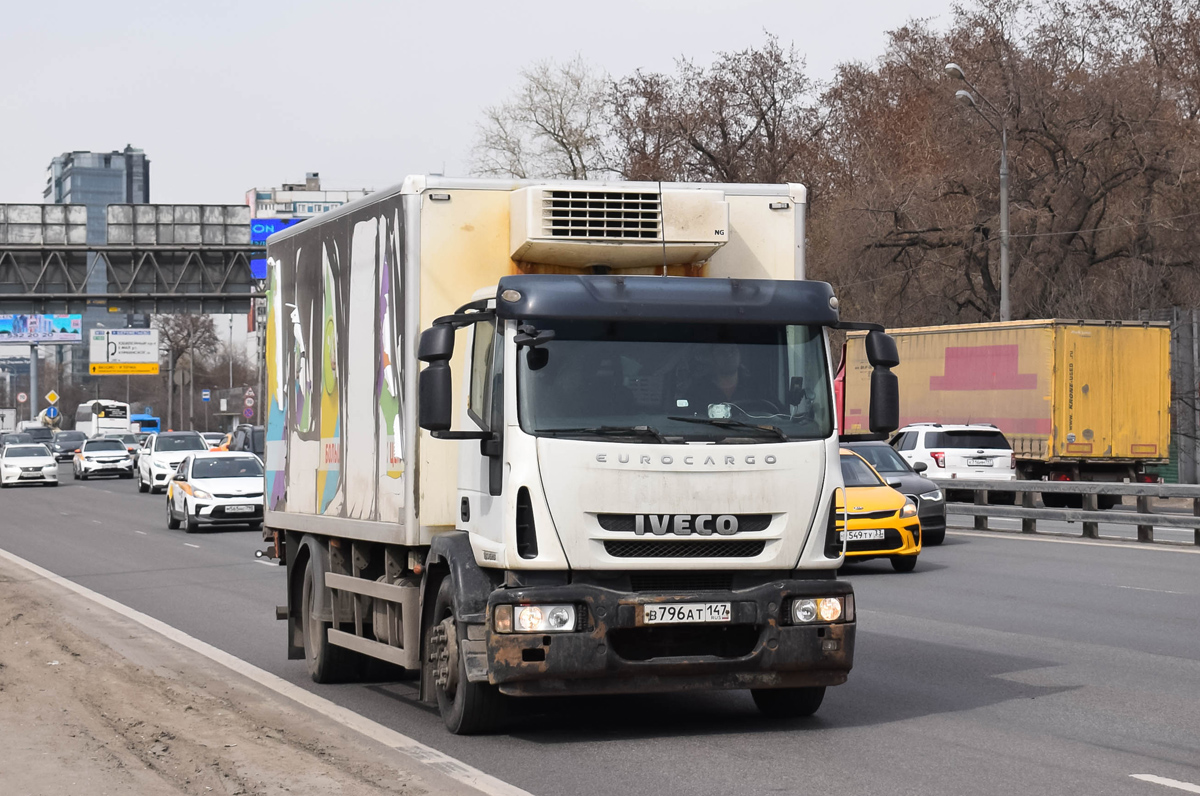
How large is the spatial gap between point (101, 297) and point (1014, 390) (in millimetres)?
34679

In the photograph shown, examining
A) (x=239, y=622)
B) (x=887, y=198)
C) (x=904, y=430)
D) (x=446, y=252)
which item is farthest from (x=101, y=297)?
(x=446, y=252)

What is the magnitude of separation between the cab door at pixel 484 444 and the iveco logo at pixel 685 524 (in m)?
0.71

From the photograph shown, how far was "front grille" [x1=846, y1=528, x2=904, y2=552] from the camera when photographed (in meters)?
20.1

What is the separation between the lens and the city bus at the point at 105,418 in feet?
347

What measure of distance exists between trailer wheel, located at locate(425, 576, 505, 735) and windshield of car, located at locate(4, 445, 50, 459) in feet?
158

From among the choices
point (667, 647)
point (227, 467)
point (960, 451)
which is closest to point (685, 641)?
point (667, 647)

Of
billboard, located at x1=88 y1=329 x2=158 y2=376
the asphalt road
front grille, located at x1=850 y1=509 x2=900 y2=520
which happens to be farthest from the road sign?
front grille, located at x1=850 y1=509 x2=900 y2=520

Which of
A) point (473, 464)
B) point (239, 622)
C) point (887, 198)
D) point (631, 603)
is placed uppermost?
point (887, 198)

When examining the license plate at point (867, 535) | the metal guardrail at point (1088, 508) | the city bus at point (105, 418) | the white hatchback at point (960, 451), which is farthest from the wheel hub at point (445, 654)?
the city bus at point (105, 418)

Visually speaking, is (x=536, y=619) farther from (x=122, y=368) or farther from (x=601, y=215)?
(x=122, y=368)

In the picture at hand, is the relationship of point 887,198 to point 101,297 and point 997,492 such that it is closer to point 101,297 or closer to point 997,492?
point 997,492

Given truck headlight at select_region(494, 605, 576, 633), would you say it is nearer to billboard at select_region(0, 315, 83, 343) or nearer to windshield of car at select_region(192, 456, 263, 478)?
windshield of car at select_region(192, 456, 263, 478)

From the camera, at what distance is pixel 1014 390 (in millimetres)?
34406

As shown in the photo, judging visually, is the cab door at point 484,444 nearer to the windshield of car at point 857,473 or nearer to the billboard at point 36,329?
the windshield of car at point 857,473
